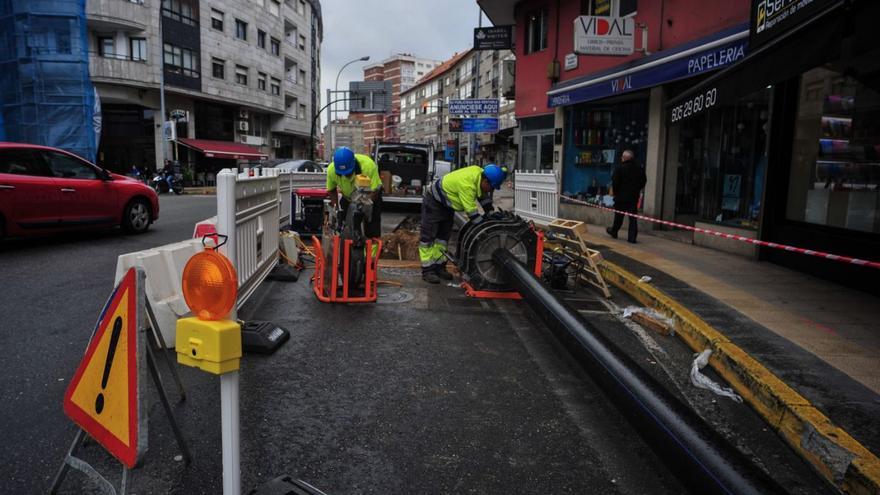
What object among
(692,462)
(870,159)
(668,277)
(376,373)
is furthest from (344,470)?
(870,159)

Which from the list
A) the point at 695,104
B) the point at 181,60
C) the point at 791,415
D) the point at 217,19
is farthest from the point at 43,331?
the point at 217,19

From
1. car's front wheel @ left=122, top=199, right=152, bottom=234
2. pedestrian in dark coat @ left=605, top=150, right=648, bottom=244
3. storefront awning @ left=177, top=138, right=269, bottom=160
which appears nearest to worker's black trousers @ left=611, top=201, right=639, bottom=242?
pedestrian in dark coat @ left=605, top=150, right=648, bottom=244

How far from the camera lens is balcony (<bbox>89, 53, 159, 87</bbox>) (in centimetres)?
2880

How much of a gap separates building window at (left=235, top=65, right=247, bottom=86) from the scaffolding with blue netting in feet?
38.1

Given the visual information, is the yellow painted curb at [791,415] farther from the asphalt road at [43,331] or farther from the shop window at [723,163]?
the shop window at [723,163]

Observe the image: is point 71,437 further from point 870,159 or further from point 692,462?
point 870,159

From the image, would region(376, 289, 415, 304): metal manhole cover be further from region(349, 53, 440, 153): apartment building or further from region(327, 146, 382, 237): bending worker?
region(349, 53, 440, 153): apartment building

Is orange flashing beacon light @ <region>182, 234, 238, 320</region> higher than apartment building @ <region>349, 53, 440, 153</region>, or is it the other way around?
apartment building @ <region>349, 53, 440, 153</region>

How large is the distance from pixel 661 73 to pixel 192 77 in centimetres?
3043

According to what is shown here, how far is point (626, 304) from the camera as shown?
21.0ft

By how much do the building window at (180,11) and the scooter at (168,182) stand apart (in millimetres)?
11413

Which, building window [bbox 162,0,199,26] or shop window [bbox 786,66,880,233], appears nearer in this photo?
shop window [bbox 786,66,880,233]

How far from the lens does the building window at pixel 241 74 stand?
37.7 m

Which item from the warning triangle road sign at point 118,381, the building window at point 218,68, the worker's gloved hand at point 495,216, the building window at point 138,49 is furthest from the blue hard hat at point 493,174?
the building window at point 218,68
